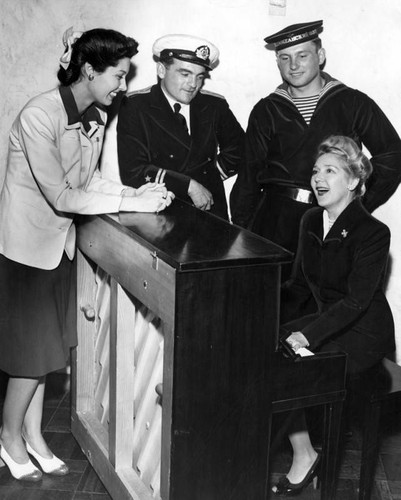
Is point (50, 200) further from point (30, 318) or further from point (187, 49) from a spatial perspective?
point (187, 49)

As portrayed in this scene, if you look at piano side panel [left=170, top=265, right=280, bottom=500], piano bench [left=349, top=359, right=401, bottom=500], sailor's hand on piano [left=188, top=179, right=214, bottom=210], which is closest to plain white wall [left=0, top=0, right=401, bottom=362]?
sailor's hand on piano [left=188, top=179, right=214, bottom=210]

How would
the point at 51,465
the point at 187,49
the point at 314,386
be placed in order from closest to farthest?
the point at 314,386 → the point at 51,465 → the point at 187,49

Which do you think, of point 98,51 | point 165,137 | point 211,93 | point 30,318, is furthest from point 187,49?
point 30,318

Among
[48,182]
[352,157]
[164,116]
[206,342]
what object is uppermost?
[164,116]

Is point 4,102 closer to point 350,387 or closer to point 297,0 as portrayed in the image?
point 297,0

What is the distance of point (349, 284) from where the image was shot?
3.00 metres

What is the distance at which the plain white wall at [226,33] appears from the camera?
3.95m

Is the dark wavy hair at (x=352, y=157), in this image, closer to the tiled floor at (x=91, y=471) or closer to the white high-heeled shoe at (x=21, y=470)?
the tiled floor at (x=91, y=471)

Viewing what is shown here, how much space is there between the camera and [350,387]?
3.03 meters

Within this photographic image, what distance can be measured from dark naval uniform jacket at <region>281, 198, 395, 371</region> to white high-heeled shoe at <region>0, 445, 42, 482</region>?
129 centimetres

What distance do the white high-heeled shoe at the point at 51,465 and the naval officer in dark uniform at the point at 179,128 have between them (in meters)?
1.37

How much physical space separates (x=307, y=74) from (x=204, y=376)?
1.91 meters

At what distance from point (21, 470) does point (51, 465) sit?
14cm

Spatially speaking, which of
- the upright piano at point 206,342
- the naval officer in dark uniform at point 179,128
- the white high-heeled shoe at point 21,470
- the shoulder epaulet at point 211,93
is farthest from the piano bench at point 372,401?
the shoulder epaulet at point 211,93
